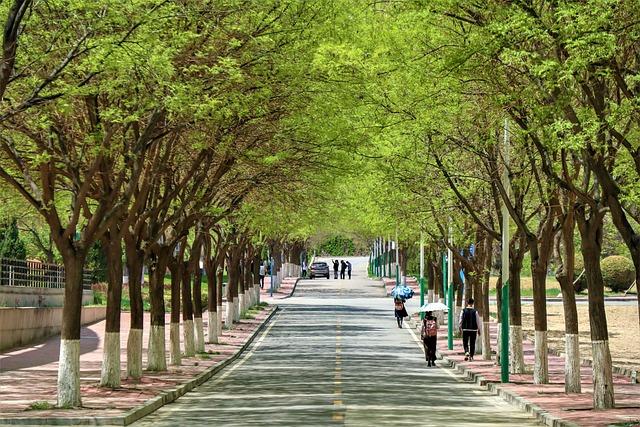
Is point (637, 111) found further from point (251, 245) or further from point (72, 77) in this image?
point (251, 245)

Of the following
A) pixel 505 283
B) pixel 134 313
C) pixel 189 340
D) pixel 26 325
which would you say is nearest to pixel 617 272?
pixel 26 325

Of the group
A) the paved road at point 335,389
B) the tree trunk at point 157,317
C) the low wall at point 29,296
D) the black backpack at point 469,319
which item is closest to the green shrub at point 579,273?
the paved road at point 335,389

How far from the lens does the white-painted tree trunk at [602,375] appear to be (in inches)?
968

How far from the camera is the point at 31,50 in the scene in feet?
70.6

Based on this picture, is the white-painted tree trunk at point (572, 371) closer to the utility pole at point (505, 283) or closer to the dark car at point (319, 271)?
the utility pole at point (505, 283)

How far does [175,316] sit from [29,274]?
455 inches

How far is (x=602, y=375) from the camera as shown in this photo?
2477cm

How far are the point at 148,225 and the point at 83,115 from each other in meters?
6.67

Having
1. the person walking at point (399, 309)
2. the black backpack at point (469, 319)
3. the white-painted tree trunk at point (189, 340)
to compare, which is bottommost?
the white-painted tree trunk at point (189, 340)

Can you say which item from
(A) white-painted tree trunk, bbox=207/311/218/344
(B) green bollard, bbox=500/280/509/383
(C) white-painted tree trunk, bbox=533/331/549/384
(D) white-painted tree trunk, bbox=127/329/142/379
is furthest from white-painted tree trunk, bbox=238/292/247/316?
(C) white-painted tree trunk, bbox=533/331/549/384

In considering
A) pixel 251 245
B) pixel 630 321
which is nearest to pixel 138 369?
pixel 630 321

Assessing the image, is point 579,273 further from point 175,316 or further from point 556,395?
point 556,395

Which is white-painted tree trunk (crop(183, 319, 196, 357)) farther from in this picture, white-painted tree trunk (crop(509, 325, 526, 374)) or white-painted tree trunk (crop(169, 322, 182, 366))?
white-painted tree trunk (crop(509, 325, 526, 374))

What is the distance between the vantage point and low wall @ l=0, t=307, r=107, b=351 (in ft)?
149
